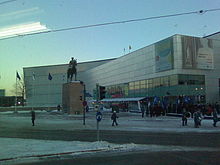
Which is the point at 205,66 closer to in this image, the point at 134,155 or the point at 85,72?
the point at 134,155

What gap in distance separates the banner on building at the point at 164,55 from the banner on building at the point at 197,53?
8.59ft

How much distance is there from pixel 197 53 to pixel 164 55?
6.68 m

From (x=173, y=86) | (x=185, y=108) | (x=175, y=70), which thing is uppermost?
(x=175, y=70)

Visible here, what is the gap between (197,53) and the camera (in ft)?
204

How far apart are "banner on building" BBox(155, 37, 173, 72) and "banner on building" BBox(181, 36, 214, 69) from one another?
8.59 feet

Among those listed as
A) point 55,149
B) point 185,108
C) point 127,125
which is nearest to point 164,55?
point 185,108

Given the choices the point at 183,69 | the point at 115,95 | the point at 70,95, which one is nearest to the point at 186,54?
the point at 183,69

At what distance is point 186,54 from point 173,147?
48299 mm

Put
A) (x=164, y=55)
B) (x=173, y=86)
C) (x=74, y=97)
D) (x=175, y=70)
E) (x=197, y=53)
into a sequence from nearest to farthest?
(x=74, y=97)
(x=175, y=70)
(x=173, y=86)
(x=197, y=53)
(x=164, y=55)

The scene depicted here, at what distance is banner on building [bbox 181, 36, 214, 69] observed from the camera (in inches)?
2397

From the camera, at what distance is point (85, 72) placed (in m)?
125

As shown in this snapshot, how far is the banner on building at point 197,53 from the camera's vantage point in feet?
200

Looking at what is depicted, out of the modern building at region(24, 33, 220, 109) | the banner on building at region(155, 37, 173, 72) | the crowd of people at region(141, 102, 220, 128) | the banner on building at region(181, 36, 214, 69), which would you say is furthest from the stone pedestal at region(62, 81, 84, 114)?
the banner on building at region(181, 36, 214, 69)

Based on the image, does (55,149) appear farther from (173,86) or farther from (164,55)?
(164,55)
